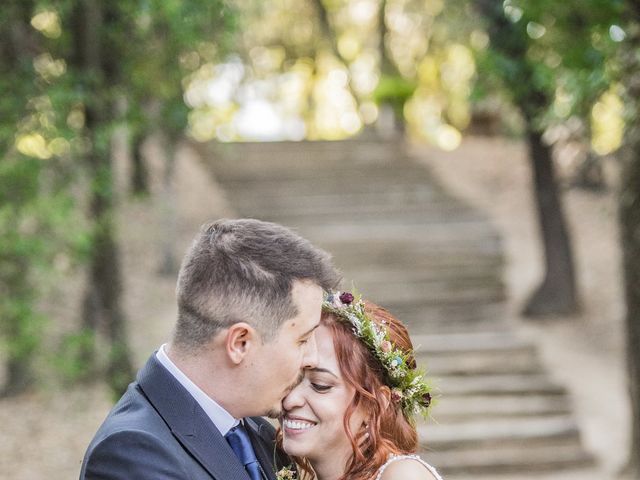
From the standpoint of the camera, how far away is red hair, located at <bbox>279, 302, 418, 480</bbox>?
9.46 feet

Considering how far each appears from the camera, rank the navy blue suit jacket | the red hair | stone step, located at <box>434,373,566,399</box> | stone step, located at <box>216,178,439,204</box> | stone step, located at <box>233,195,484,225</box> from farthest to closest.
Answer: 1. stone step, located at <box>216,178,439,204</box>
2. stone step, located at <box>233,195,484,225</box>
3. stone step, located at <box>434,373,566,399</box>
4. the red hair
5. the navy blue suit jacket

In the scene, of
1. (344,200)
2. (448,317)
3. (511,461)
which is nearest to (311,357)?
(511,461)

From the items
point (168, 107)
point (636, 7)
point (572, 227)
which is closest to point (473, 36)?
point (572, 227)

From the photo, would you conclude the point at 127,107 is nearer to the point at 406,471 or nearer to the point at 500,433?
the point at 500,433

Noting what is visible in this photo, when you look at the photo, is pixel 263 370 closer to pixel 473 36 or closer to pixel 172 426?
pixel 172 426

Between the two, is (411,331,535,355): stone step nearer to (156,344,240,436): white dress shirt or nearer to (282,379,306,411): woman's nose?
(282,379,306,411): woman's nose

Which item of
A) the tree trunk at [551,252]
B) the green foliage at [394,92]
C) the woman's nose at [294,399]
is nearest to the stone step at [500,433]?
the tree trunk at [551,252]

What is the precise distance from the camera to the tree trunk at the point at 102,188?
800cm

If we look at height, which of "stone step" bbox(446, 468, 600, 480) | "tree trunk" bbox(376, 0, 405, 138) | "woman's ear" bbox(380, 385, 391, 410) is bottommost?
"stone step" bbox(446, 468, 600, 480)

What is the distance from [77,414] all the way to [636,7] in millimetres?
6153

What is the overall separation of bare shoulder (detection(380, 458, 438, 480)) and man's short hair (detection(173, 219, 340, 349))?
751mm

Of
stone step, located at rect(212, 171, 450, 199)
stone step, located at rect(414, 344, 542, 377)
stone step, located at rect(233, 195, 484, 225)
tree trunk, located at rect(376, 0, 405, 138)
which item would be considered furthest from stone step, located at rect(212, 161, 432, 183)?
stone step, located at rect(414, 344, 542, 377)

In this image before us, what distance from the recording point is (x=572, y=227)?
14438 millimetres

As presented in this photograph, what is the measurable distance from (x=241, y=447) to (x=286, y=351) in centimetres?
34
